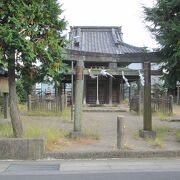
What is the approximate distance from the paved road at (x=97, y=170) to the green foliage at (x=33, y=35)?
2.73 meters

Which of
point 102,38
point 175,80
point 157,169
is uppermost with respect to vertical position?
point 102,38

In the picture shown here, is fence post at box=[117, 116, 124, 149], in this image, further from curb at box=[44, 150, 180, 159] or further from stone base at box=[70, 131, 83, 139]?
stone base at box=[70, 131, 83, 139]

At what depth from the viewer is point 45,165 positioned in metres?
10.2

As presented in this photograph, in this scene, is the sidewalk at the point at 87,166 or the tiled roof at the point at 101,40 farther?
the tiled roof at the point at 101,40

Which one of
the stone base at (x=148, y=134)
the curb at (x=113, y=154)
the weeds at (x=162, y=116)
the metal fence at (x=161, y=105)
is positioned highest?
the metal fence at (x=161, y=105)

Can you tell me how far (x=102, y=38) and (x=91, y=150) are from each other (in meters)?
33.1

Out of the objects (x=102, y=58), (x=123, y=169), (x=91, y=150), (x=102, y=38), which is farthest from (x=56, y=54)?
(x=102, y=38)

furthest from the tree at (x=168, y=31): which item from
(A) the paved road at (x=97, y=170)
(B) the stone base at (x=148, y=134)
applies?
(A) the paved road at (x=97, y=170)

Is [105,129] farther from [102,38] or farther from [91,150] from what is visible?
[102,38]

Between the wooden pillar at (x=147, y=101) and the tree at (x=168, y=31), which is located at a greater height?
the tree at (x=168, y=31)

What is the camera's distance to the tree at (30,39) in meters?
10.8

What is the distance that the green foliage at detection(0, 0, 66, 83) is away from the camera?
424 inches

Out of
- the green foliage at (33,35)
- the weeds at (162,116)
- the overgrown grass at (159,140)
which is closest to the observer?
the green foliage at (33,35)

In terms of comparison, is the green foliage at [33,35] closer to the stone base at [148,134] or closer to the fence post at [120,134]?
the fence post at [120,134]
